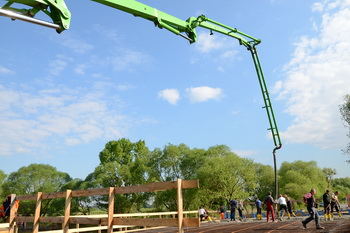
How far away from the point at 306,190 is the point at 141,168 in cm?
2718

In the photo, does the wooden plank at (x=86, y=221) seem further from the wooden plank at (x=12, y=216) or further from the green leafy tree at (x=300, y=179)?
the green leafy tree at (x=300, y=179)

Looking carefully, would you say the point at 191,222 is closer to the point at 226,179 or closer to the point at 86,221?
the point at 86,221

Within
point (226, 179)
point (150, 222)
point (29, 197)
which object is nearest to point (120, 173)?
point (226, 179)

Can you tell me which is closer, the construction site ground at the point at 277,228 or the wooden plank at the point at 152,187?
the wooden plank at the point at 152,187

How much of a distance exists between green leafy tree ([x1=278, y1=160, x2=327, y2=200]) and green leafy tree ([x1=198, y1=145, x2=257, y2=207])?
7985 millimetres

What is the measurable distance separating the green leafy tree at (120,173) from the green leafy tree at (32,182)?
10.7 m

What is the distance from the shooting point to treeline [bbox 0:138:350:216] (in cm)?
4328

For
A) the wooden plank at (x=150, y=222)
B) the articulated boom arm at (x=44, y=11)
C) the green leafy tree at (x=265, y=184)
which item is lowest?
the wooden plank at (x=150, y=222)

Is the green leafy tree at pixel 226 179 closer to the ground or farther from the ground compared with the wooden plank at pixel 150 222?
farther from the ground

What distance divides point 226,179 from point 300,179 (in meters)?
15.0

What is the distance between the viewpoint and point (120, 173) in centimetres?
4416

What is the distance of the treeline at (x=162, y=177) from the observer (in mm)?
43281

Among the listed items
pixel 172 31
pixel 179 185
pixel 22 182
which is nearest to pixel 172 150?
pixel 22 182

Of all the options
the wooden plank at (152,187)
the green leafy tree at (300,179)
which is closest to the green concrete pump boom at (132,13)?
the wooden plank at (152,187)
